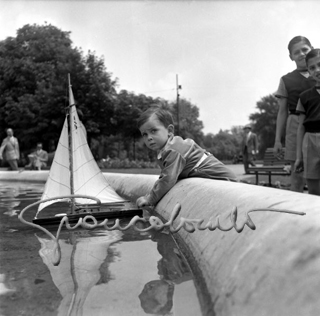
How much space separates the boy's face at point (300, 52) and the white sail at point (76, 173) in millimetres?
2016

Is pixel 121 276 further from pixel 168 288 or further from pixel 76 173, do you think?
pixel 76 173

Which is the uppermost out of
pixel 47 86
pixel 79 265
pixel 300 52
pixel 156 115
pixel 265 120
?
pixel 47 86

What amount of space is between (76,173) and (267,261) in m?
2.49

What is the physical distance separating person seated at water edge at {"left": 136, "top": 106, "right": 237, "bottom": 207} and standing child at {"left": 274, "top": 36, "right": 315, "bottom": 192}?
70cm

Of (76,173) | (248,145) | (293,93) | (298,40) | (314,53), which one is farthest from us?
(248,145)

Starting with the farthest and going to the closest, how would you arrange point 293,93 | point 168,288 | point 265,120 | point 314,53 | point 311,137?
point 265,120
point 293,93
point 311,137
point 314,53
point 168,288

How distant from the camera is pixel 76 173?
337 cm

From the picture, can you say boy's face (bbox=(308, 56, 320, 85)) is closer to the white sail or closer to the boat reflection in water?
the boat reflection in water

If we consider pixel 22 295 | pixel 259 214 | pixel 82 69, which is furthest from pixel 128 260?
pixel 82 69

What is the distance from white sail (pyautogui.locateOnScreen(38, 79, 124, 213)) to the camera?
3154 millimetres

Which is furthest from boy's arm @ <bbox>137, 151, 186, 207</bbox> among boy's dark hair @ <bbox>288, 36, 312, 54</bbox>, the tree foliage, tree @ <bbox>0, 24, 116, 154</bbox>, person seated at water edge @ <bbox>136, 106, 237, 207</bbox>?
the tree foliage

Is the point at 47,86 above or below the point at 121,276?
above

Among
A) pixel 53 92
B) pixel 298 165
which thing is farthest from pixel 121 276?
pixel 53 92

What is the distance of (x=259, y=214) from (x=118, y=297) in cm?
52
